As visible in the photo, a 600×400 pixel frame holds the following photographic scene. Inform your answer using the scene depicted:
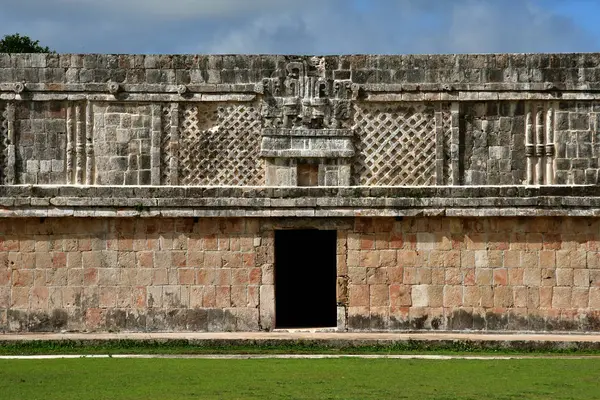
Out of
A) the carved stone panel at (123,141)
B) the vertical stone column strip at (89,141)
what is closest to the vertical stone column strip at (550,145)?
the carved stone panel at (123,141)

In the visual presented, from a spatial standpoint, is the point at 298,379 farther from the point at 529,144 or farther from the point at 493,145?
the point at 529,144

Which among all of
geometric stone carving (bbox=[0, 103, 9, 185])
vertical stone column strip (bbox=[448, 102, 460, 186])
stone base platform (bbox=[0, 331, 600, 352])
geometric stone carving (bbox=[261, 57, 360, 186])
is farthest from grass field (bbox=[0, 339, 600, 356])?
geometric stone carving (bbox=[0, 103, 9, 185])

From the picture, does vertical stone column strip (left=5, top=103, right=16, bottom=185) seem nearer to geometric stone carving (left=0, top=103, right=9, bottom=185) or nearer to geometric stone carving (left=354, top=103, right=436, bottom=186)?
geometric stone carving (left=0, top=103, right=9, bottom=185)

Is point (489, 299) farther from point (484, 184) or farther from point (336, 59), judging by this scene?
point (336, 59)

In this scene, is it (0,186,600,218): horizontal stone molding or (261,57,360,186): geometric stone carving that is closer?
(0,186,600,218): horizontal stone molding

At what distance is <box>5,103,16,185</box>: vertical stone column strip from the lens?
22719mm

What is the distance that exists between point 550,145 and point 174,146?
642 cm

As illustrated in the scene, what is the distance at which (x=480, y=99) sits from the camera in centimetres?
2248

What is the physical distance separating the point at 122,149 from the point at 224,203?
334 centimetres

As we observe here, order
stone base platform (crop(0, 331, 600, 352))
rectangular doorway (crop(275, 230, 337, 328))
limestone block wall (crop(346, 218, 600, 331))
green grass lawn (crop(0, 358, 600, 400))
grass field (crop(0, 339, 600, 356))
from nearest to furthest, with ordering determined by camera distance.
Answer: green grass lawn (crop(0, 358, 600, 400)) < grass field (crop(0, 339, 600, 356)) < stone base platform (crop(0, 331, 600, 352)) < limestone block wall (crop(346, 218, 600, 331)) < rectangular doorway (crop(275, 230, 337, 328))

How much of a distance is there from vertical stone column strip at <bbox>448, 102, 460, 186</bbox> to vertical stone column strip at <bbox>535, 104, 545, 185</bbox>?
132 cm

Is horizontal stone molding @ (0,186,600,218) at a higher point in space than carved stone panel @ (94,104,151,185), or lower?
lower

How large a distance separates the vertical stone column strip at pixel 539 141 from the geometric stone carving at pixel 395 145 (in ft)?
5.72

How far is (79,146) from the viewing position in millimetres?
22719
